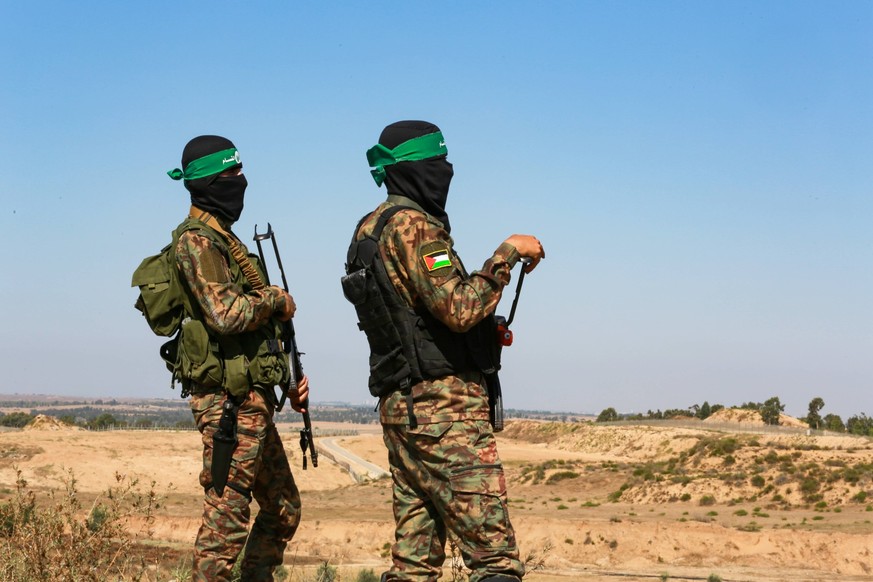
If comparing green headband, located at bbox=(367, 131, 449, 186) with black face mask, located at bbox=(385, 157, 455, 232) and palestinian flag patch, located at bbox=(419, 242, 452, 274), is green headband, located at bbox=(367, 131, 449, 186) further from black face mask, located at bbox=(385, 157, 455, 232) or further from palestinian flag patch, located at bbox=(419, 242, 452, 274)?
palestinian flag patch, located at bbox=(419, 242, 452, 274)

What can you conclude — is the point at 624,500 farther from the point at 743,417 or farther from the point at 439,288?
the point at 743,417

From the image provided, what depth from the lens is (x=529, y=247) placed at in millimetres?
4422

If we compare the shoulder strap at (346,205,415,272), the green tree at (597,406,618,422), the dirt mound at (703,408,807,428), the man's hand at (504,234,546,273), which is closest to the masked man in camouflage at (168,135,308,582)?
the shoulder strap at (346,205,415,272)

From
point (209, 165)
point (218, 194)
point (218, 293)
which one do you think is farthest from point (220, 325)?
point (209, 165)

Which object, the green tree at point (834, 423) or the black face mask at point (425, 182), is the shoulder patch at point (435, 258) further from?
the green tree at point (834, 423)

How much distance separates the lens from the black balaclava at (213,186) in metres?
5.43

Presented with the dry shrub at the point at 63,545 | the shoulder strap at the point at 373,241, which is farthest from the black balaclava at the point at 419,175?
the dry shrub at the point at 63,545

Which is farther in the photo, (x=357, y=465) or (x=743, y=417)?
(x=743, y=417)

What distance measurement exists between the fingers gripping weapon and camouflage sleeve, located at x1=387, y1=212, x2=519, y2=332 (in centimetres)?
26

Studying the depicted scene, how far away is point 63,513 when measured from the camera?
5.89m

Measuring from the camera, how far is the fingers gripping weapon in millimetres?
4504

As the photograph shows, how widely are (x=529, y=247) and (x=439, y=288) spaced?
0.52 meters

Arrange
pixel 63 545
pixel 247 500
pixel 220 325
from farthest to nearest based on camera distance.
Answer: pixel 63 545
pixel 247 500
pixel 220 325

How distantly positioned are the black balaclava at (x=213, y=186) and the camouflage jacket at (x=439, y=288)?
4.43 feet
